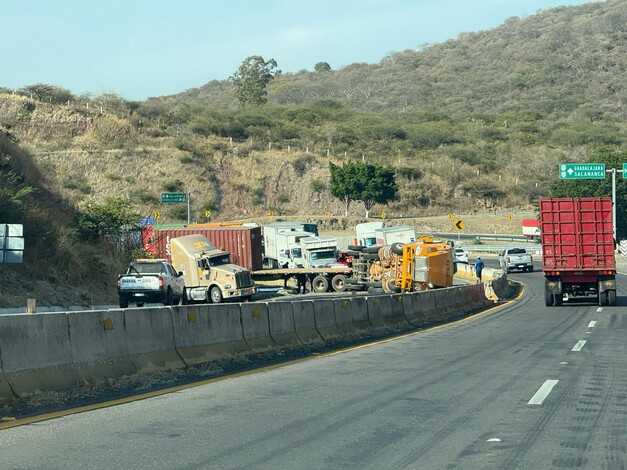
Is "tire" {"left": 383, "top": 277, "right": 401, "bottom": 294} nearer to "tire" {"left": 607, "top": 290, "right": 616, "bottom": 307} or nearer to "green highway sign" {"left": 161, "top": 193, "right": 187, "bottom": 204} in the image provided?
"tire" {"left": 607, "top": 290, "right": 616, "bottom": 307}

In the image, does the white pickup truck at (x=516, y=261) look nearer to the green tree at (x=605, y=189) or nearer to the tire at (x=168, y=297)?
the green tree at (x=605, y=189)

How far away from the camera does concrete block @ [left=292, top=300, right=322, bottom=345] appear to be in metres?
18.9

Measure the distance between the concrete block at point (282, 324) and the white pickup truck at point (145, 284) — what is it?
14.8m

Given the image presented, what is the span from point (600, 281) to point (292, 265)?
23.7 m

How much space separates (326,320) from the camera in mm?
20672

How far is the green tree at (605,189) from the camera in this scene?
8988 cm

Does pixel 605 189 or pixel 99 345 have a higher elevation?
pixel 605 189

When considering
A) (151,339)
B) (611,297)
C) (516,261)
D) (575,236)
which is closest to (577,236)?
(575,236)

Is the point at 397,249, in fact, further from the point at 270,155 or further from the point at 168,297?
the point at 270,155

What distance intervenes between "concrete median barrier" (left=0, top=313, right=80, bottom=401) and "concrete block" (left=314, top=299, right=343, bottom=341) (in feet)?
30.7

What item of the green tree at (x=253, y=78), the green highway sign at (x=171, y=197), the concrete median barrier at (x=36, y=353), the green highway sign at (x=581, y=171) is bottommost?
the concrete median barrier at (x=36, y=353)

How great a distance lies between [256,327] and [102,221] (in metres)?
28.4

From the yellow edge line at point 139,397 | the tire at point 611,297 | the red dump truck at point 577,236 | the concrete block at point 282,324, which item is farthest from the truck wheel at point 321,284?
the concrete block at point 282,324

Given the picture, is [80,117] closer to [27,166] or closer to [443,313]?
[27,166]
